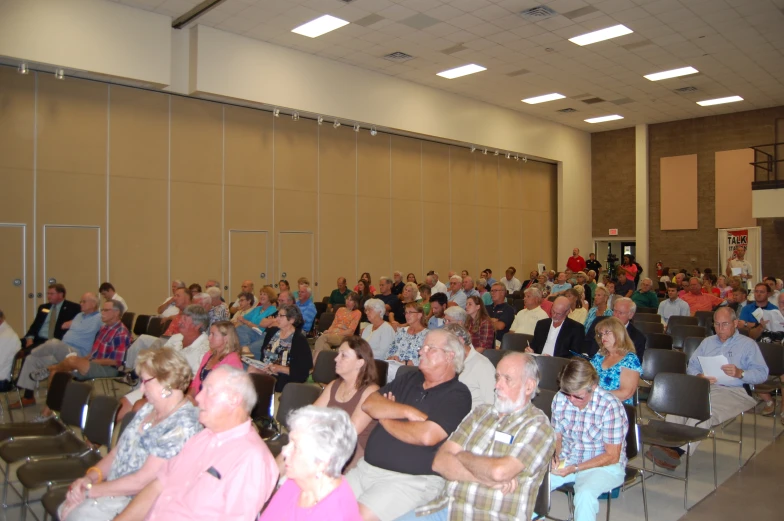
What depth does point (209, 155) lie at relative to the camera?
10844 mm

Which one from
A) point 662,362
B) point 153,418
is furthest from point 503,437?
point 662,362

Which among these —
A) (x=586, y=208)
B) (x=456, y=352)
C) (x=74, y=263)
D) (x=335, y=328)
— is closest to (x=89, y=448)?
(x=456, y=352)

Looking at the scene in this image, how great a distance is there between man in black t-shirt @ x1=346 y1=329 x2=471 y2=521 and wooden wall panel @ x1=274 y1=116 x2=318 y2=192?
30.2 ft

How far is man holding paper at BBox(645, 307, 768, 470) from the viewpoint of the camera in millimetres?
4840

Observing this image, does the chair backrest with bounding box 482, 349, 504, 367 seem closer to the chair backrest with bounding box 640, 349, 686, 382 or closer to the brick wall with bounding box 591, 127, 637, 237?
the chair backrest with bounding box 640, 349, 686, 382

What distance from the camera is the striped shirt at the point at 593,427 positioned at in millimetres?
3160

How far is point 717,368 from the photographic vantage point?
524cm

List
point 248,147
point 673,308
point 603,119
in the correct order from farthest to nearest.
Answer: point 603,119 < point 248,147 < point 673,308

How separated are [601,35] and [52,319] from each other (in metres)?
9.59

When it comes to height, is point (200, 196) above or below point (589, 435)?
above

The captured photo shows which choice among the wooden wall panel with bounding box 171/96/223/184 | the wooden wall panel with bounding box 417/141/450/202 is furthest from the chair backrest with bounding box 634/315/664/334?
the wooden wall panel with bounding box 417/141/450/202

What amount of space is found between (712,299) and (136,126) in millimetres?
9832

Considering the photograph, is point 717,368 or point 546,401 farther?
point 717,368

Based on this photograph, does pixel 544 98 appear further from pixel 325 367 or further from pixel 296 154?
pixel 325 367
